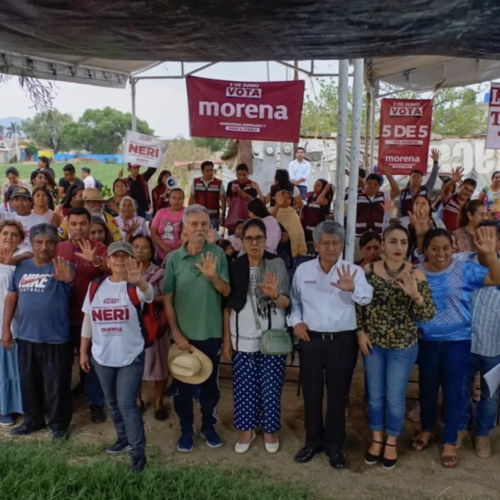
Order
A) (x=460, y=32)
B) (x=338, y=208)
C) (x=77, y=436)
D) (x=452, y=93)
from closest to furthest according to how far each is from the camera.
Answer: (x=460, y=32) → (x=77, y=436) → (x=338, y=208) → (x=452, y=93)

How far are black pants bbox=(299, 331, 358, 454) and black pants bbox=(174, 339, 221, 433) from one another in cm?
64

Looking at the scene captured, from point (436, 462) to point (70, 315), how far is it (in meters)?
2.94

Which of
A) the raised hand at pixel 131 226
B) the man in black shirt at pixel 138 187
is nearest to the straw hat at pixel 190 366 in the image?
the raised hand at pixel 131 226

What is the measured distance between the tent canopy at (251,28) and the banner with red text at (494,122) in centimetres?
503

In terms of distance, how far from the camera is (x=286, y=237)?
5.85 metres

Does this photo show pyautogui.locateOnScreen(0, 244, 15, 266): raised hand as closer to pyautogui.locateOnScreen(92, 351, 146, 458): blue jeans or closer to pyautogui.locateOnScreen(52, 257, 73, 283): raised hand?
pyautogui.locateOnScreen(52, 257, 73, 283): raised hand

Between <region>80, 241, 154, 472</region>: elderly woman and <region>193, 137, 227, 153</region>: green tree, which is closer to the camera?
<region>80, 241, 154, 472</region>: elderly woman

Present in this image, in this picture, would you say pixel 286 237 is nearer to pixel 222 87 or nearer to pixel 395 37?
pixel 222 87

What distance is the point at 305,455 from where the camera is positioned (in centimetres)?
355

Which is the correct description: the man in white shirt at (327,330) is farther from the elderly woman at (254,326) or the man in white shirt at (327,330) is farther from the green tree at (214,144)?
the green tree at (214,144)

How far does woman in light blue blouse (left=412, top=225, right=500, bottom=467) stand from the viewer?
10.9ft

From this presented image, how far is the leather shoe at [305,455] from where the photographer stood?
3.54 metres

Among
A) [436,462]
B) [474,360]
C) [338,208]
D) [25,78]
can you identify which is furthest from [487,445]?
[25,78]

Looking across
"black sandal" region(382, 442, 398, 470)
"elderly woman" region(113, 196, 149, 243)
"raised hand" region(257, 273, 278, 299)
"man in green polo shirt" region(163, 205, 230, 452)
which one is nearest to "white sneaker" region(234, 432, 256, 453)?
"man in green polo shirt" region(163, 205, 230, 452)
